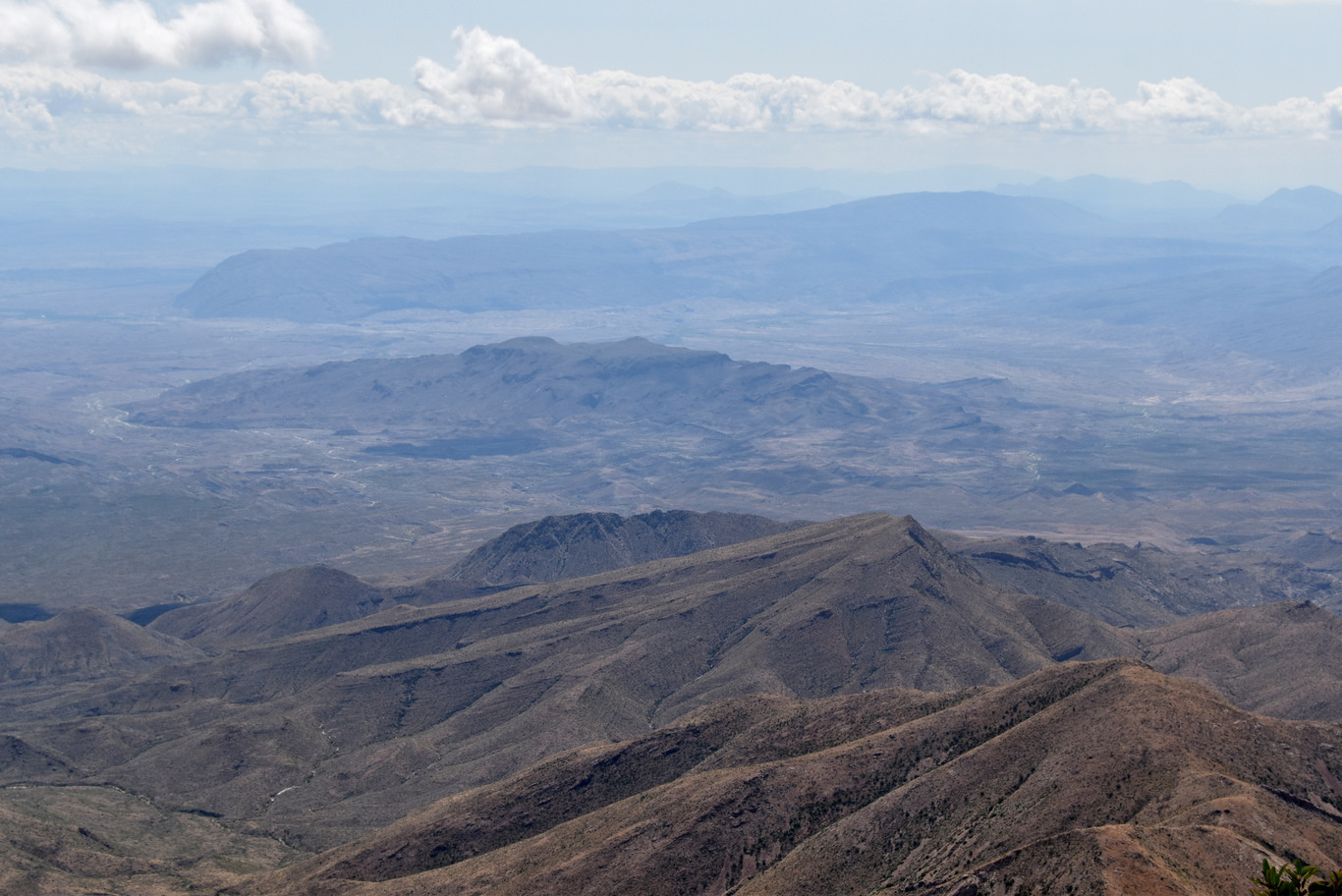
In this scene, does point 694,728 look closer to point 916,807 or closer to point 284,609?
point 916,807

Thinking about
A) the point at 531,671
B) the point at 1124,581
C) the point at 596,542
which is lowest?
the point at 1124,581

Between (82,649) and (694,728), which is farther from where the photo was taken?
(82,649)

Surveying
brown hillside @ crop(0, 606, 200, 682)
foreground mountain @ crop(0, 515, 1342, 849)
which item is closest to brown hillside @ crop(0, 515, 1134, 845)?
foreground mountain @ crop(0, 515, 1342, 849)

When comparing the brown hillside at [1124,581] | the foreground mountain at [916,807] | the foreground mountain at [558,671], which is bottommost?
the brown hillside at [1124,581]

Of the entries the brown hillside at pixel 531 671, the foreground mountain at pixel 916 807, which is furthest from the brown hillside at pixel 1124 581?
the foreground mountain at pixel 916 807

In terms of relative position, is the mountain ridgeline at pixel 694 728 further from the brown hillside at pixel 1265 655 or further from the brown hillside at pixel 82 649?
the brown hillside at pixel 82 649

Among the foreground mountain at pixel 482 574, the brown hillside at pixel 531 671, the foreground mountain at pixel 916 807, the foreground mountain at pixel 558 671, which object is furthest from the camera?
the foreground mountain at pixel 482 574

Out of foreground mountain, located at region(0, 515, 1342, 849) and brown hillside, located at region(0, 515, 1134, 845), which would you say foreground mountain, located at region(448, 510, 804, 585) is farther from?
brown hillside, located at region(0, 515, 1134, 845)

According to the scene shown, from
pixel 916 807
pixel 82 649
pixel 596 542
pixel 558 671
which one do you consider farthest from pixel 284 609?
pixel 916 807

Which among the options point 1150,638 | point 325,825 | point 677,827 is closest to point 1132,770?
point 677,827
